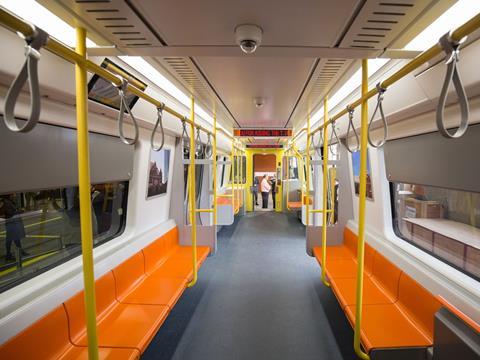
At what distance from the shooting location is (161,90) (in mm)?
3119

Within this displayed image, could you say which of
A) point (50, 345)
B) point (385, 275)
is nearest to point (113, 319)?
point (50, 345)

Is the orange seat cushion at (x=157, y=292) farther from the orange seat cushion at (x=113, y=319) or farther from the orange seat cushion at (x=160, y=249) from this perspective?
the orange seat cushion at (x=160, y=249)

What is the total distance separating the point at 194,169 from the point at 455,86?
2.38 m

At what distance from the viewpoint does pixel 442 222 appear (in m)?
3.08

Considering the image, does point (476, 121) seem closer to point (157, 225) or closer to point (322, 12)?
point (322, 12)

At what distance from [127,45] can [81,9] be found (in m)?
0.38

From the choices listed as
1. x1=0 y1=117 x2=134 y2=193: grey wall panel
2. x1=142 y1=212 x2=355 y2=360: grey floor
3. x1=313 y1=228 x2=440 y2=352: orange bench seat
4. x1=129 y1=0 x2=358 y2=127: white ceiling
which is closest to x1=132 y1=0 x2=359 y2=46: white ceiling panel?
x1=129 y1=0 x2=358 y2=127: white ceiling

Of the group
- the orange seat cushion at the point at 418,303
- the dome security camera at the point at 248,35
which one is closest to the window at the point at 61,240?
the dome security camera at the point at 248,35

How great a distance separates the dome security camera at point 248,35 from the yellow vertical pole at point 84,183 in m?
0.78

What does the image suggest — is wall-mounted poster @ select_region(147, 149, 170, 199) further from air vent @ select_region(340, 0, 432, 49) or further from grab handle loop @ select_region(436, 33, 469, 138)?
grab handle loop @ select_region(436, 33, 469, 138)

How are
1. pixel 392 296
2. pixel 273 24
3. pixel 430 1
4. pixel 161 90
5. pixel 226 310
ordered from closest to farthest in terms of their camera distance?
pixel 430 1 → pixel 273 24 → pixel 392 296 → pixel 161 90 → pixel 226 310

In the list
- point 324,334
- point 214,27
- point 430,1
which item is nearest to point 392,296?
point 324,334

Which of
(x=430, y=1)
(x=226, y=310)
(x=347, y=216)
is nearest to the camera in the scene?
(x=430, y=1)

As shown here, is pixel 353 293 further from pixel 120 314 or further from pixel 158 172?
pixel 158 172
